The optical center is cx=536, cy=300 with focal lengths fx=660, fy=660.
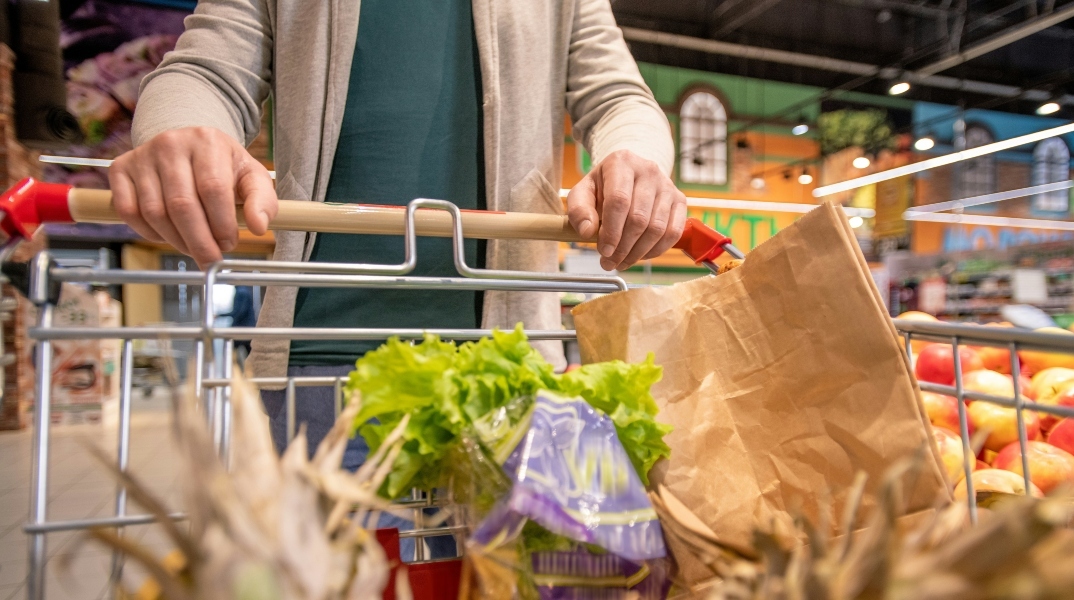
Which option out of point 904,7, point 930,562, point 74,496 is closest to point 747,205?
point 904,7

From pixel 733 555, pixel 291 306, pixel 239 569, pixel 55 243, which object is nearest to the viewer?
pixel 239 569

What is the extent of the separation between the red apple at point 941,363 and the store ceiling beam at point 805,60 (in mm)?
8659

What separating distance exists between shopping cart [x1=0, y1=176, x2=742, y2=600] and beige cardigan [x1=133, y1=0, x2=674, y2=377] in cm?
24

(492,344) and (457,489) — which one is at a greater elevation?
(492,344)

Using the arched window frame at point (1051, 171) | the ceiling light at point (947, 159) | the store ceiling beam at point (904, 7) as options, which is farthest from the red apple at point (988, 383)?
the arched window frame at point (1051, 171)

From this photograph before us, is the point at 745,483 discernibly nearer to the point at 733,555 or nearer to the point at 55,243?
the point at 733,555

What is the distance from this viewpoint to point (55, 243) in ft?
36.5

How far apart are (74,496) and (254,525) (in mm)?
5009

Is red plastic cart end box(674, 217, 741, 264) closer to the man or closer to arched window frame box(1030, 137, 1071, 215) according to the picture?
the man

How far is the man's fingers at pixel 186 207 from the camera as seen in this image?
70 centimetres

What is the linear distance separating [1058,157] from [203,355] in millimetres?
15640

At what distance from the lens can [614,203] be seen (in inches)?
34.3

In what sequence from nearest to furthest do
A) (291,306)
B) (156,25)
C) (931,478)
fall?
(931,478) → (291,306) → (156,25)

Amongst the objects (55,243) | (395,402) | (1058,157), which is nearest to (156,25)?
(55,243)
